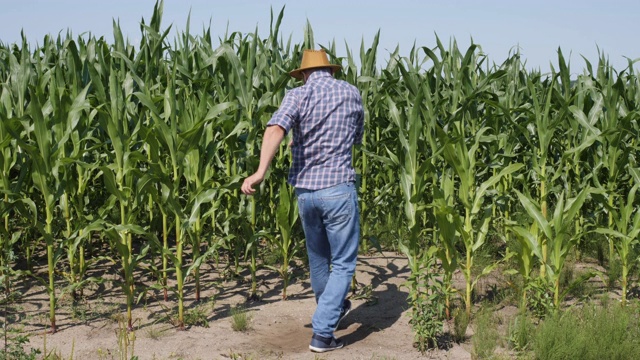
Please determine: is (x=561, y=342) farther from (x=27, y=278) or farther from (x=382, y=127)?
(x=27, y=278)

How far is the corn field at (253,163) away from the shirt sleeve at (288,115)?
2.31 ft

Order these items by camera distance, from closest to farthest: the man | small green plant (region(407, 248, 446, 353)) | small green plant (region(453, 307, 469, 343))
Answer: the man → small green plant (region(407, 248, 446, 353)) → small green plant (region(453, 307, 469, 343))

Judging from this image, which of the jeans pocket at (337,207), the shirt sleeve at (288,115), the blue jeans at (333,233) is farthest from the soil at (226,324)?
the shirt sleeve at (288,115)

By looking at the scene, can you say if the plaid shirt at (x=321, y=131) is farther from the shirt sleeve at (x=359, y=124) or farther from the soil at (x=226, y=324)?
the soil at (x=226, y=324)

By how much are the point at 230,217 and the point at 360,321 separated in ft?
4.24

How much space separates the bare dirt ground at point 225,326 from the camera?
5.09 m

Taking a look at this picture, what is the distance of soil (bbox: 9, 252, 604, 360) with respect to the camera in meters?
5.09

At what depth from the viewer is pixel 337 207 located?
490cm

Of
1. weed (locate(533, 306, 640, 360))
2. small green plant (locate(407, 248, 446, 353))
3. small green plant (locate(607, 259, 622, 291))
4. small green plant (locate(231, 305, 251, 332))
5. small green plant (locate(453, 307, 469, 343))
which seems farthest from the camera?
small green plant (locate(607, 259, 622, 291))

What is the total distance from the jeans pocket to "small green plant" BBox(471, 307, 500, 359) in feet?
3.88

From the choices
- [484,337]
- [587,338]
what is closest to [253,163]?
[484,337]

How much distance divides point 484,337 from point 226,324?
1.87 meters

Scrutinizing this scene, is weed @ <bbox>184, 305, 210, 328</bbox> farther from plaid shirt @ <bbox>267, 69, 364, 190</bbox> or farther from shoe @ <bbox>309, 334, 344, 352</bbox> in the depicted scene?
plaid shirt @ <bbox>267, 69, 364, 190</bbox>

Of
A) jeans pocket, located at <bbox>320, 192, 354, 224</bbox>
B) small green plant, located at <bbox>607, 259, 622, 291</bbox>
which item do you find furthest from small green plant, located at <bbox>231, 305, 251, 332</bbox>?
small green plant, located at <bbox>607, 259, 622, 291</bbox>
